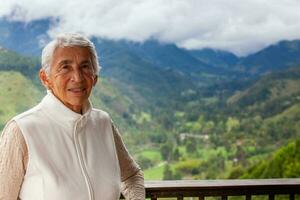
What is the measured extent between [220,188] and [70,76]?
0.88 metres

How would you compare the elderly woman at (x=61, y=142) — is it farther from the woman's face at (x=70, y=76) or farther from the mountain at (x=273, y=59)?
the mountain at (x=273, y=59)

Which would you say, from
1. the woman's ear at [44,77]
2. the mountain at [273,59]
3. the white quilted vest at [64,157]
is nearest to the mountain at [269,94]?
the mountain at [273,59]

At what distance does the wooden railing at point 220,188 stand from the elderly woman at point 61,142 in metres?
0.43

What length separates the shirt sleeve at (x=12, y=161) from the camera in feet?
4.49

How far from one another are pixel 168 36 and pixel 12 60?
12719mm

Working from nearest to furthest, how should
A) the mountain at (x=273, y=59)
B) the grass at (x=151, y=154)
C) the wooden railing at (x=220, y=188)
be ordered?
the wooden railing at (x=220, y=188) < the grass at (x=151, y=154) < the mountain at (x=273, y=59)

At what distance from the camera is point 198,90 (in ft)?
50.7

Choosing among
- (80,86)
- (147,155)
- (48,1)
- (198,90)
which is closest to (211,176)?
(147,155)

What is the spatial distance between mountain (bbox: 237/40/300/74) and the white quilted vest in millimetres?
14575

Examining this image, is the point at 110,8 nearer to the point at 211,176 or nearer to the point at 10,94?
the point at 211,176

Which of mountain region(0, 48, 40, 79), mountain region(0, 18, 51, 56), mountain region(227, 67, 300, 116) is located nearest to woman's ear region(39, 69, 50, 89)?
mountain region(0, 48, 40, 79)

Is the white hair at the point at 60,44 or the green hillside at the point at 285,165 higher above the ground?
the white hair at the point at 60,44

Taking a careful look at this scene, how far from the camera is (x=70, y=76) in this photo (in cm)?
147

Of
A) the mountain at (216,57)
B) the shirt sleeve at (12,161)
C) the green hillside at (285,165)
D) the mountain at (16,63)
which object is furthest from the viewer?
the mountain at (216,57)
